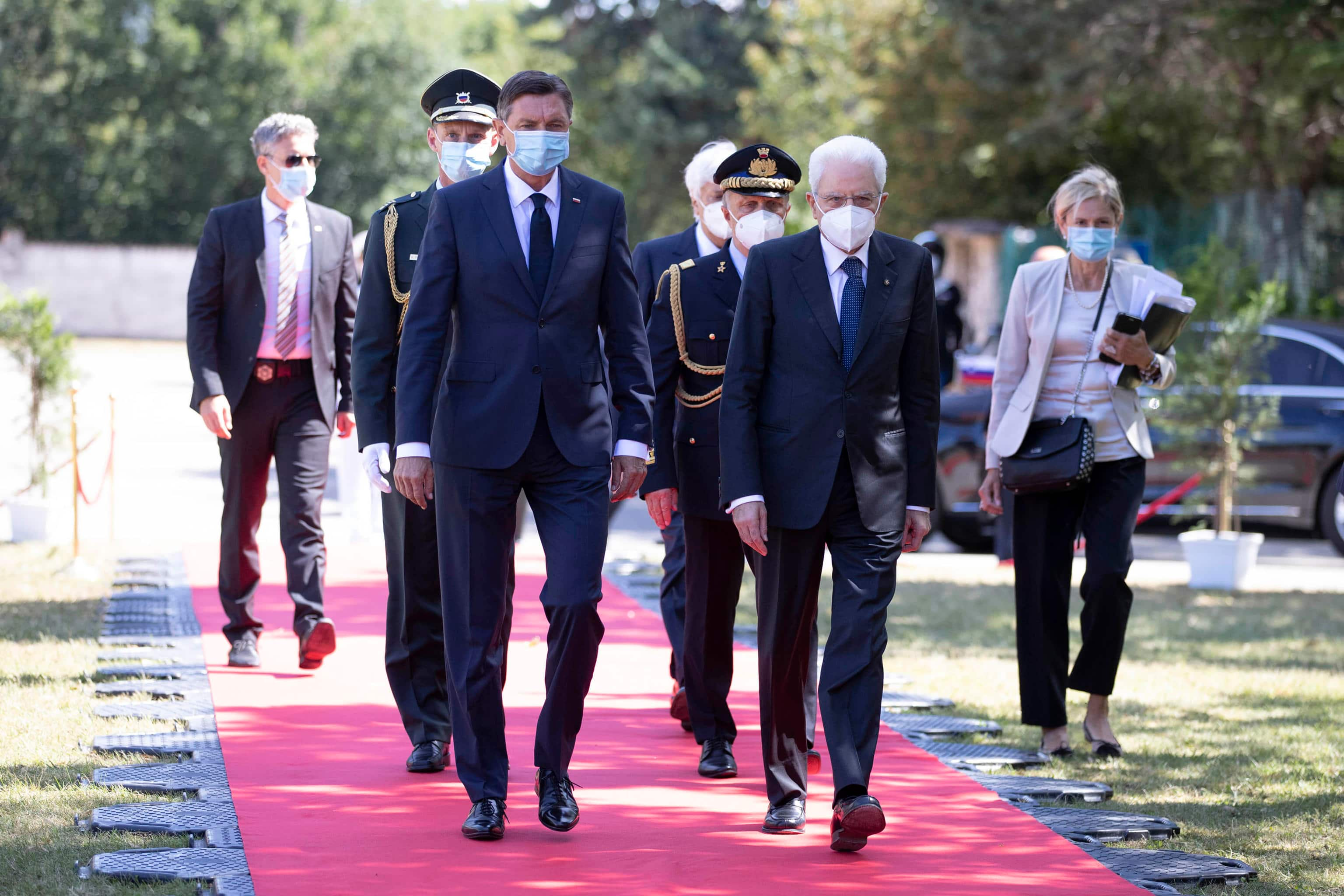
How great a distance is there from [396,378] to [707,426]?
3.51ft

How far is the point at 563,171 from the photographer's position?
5.16 m

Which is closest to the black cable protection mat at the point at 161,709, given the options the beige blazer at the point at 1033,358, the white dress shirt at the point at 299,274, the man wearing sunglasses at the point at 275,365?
the man wearing sunglasses at the point at 275,365

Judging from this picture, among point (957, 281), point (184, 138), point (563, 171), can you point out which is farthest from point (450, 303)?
point (184, 138)

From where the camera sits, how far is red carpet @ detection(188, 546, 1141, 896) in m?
4.57

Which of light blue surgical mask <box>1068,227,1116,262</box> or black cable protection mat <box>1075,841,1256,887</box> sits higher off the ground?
light blue surgical mask <box>1068,227,1116,262</box>

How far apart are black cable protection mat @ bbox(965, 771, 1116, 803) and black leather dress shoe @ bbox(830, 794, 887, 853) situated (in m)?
1.01

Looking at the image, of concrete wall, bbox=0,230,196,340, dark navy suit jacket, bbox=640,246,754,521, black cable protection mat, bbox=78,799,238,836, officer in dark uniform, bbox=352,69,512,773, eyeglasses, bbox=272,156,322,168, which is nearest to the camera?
black cable protection mat, bbox=78,799,238,836

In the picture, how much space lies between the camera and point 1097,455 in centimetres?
649

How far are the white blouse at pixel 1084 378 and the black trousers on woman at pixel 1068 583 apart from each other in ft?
0.38

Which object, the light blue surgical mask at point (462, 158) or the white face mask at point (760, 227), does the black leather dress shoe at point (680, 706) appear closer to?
the white face mask at point (760, 227)

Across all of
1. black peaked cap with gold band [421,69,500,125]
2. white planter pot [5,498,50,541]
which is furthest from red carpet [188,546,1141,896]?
white planter pot [5,498,50,541]

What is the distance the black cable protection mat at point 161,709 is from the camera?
20.8ft

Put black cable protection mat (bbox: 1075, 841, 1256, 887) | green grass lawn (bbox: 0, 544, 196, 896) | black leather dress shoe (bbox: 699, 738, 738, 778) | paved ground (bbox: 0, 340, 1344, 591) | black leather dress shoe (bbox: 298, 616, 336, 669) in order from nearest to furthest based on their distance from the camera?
1. green grass lawn (bbox: 0, 544, 196, 896)
2. black cable protection mat (bbox: 1075, 841, 1256, 887)
3. black leather dress shoe (bbox: 699, 738, 738, 778)
4. black leather dress shoe (bbox: 298, 616, 336, 669)
5. paved ground (bbox: 0, 340, 1344, 591)

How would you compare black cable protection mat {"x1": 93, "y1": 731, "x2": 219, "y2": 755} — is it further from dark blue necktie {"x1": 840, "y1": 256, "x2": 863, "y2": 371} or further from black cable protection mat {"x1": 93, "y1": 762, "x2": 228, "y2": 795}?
dark blue necktie {"x1": 840, "y1": 256, "x2": 863, "y2": 371}
